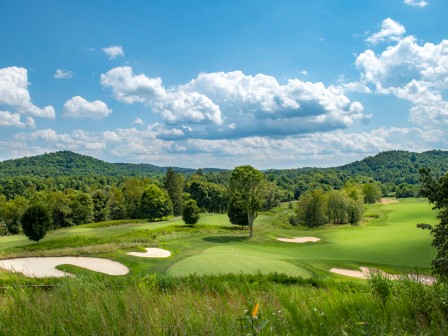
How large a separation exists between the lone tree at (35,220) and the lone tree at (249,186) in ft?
74.0

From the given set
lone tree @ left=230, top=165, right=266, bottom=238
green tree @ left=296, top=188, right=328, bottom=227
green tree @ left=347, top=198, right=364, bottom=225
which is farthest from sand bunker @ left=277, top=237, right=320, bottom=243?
green tree @ left=347, top=198, right=364, bottom=225

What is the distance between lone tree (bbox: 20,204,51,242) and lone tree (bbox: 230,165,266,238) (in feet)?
74.0

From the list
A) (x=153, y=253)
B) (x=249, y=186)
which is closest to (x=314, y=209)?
(x=249, y=186)

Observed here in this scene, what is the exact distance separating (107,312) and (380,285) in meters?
4.15

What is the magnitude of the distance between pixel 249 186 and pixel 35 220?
25441 millimetres

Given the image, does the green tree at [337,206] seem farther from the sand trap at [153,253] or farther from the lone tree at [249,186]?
the sand trap at [153,253]

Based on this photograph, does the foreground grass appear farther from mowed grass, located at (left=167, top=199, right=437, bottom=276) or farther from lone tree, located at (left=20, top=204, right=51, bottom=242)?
lone tree, located at (left=20, top=204, right=51, bottom=242)

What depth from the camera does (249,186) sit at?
47531 mm

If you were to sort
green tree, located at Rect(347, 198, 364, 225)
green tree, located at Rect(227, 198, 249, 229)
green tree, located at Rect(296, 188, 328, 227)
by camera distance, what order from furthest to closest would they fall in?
1. green tree, located at Rect(347, 198, 364, 225)
2. green tree, located at Rect(296, 188, 328, 227)
3. green tree, located at Rect(227, 198, 249, 229)

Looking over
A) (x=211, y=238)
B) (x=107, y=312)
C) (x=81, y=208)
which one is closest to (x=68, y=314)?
(x=107, y=312)

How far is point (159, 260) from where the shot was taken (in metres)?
29.3

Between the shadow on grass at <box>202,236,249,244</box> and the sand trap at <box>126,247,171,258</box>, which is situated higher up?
the sand trap at <box>126,247,171,258</box>

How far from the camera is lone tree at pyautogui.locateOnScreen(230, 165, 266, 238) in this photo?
4678 centimetres

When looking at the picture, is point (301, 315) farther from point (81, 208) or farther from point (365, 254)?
point (81, 208)
